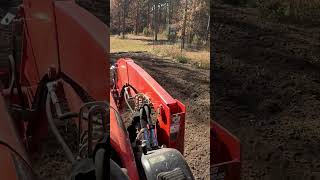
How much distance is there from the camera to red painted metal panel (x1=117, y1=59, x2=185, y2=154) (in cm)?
163

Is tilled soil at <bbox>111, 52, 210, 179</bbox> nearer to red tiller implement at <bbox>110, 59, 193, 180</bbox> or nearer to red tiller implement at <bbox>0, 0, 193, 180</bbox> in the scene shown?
red tiller implement at <bbox>110, 59, 193, 180</bbox>

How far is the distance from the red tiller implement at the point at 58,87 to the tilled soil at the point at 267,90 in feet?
1.50

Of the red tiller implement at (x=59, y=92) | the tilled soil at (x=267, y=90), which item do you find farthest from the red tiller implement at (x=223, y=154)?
the red tiller implement at (x=59, y=92)

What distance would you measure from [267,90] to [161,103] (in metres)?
0.48

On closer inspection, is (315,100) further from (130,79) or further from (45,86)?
(45,86)

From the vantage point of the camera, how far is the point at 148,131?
1.70 m

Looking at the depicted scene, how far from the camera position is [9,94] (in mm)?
1230

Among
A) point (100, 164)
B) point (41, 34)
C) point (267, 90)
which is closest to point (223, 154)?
point (267, 90)

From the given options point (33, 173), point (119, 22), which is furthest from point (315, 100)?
point (33, 173)

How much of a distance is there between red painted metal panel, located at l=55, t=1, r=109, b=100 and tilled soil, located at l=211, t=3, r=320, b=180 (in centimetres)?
44

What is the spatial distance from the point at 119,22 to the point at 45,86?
28 centimetres

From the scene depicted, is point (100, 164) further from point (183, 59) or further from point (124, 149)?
point (183, 59)

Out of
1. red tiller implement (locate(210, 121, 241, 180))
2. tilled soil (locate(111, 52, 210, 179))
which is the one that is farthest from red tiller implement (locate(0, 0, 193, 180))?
red tiller implement (locate(210, 121, 241, 180))

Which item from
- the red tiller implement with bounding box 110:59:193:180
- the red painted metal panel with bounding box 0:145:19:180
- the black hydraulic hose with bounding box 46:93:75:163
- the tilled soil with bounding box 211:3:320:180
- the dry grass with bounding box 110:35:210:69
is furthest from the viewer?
the tilled soil with bounding box 211:3:320:180
